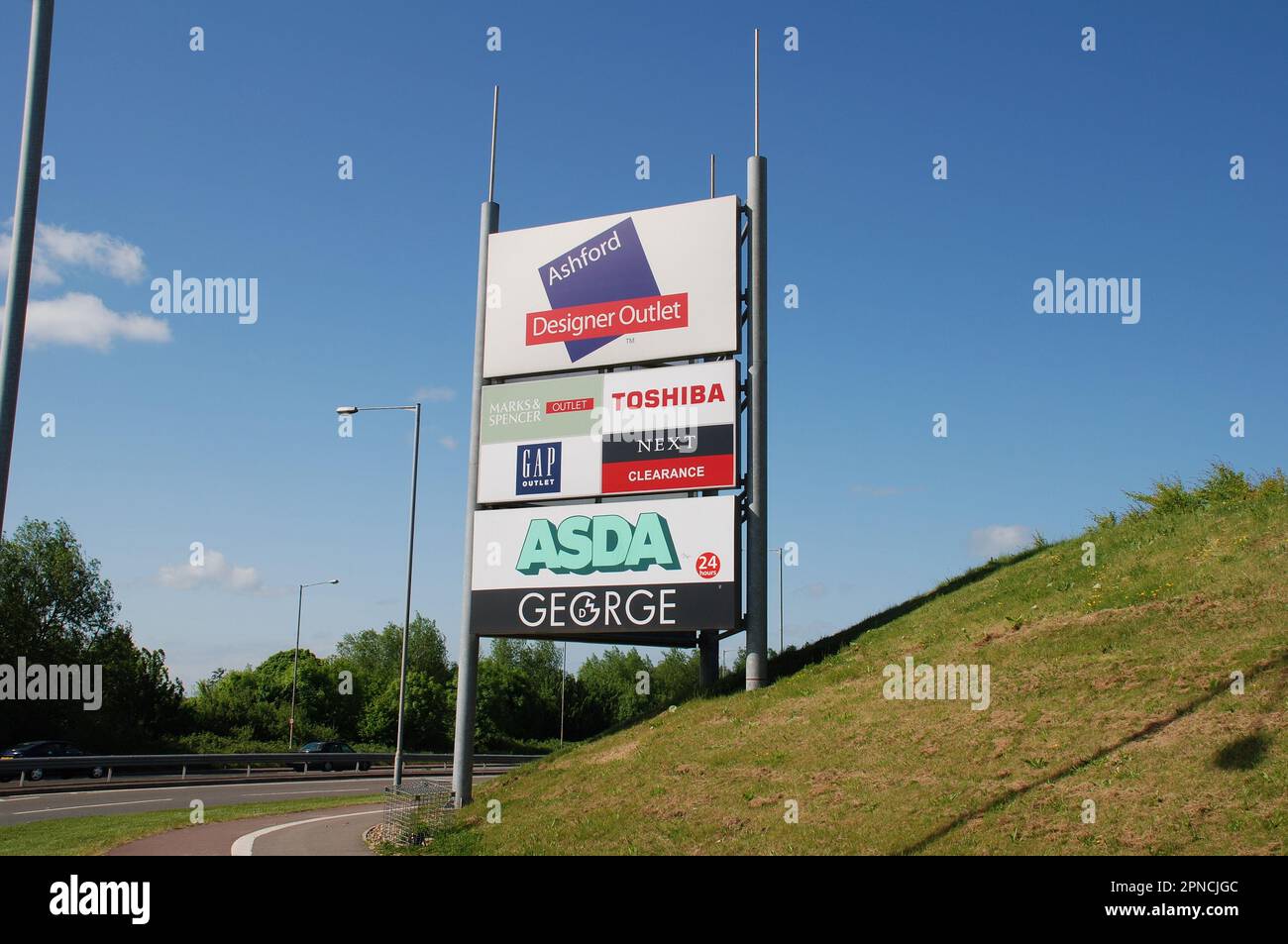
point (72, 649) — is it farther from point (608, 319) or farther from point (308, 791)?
point (608, 319)

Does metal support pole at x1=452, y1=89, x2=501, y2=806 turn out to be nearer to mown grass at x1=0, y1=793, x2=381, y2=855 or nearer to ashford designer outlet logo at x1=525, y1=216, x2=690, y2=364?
ashford designer outlet logo at x1=525, y1=216, x2=690, y2=364

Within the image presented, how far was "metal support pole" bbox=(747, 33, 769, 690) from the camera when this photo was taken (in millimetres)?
23156

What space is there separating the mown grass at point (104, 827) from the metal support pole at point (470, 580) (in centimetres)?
676

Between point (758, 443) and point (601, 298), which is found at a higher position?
point (601, 298)

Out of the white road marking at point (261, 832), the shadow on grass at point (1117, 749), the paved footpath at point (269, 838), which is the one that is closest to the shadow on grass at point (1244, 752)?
the shadow on grass at point (1117, 749)

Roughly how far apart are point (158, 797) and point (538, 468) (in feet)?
67.5

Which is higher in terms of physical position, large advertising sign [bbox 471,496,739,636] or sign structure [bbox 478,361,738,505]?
sign structure [bbox 478,361,738,505]

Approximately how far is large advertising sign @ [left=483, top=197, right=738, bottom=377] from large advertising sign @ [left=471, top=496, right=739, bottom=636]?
3838mm

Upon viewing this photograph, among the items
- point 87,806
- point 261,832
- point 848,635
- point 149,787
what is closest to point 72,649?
point 149,787

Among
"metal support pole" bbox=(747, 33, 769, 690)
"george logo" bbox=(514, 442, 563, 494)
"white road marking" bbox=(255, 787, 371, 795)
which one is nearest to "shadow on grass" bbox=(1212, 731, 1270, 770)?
"metal support pole" bbox=(747, 33, 769, 690)

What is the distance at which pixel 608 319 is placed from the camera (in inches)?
991
